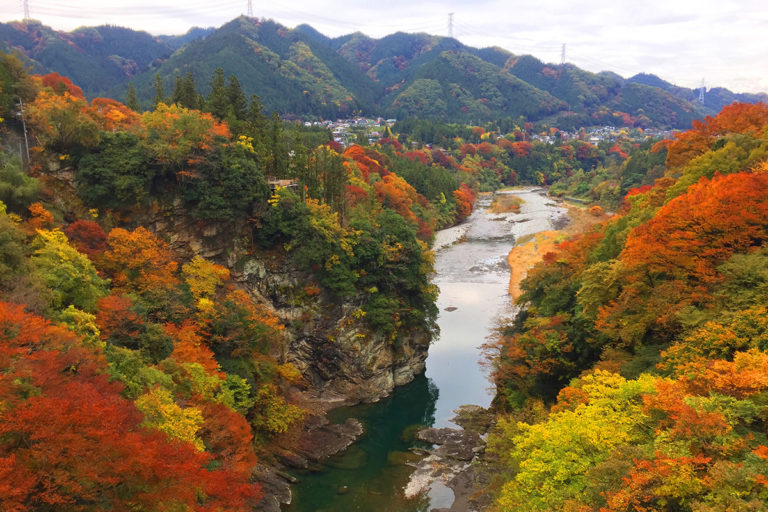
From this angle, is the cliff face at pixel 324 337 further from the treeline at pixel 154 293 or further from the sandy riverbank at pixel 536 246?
the sandy riverbank at pixel 536 246

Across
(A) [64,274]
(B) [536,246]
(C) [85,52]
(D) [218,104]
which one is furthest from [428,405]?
(C) [85,52]

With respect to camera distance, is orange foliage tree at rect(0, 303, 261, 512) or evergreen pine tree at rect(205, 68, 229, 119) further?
evergreen pine tree at rect(205, 68, 229, 119)

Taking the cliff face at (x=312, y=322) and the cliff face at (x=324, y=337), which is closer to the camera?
the cliff face at (x=312, y=322)

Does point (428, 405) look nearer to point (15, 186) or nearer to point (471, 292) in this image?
point (471, 292)

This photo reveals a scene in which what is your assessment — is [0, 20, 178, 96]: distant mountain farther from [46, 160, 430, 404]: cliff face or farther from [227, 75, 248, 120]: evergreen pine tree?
[46, 160, 430, 404]: cliff face

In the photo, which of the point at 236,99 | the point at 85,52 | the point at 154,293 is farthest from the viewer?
the point at 85,52

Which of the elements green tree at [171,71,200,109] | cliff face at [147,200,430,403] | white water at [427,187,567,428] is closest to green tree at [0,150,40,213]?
cliff face at [147,200,430,403]

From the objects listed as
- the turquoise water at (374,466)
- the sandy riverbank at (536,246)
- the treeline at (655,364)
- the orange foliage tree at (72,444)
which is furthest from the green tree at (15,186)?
the sandy riverbank at (536,246)
